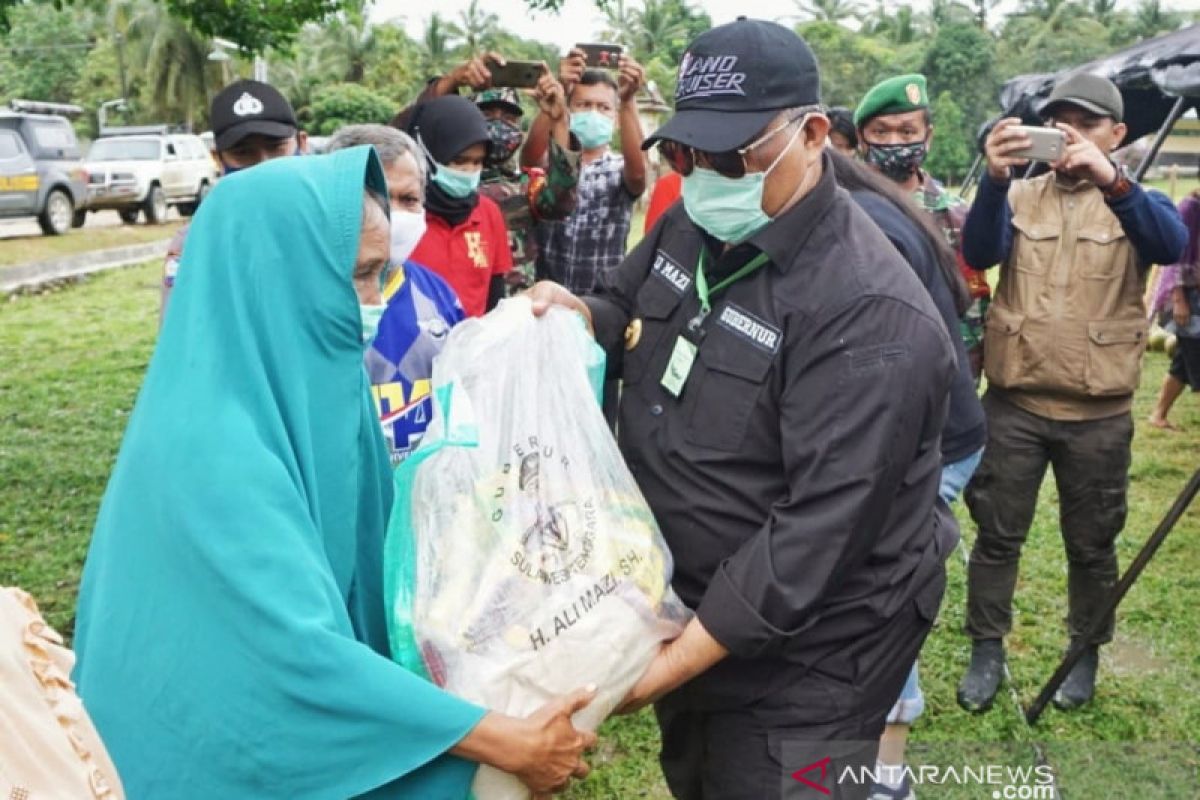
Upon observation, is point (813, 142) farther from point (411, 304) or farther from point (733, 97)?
point (411, 304)

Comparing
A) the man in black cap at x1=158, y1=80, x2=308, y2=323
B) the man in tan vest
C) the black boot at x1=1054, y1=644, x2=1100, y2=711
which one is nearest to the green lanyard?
the man in tan vest

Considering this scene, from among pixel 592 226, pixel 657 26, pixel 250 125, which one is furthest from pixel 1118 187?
pixel 657 26

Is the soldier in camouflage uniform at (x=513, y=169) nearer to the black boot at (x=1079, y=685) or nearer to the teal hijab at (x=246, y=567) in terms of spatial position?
the black boot at (x=1079, y=685)

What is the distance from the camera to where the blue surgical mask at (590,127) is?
16.6 ft

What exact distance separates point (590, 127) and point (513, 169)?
399 mm

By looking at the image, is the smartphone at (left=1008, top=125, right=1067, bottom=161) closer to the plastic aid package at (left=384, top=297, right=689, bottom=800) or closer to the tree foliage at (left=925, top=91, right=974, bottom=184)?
the plastic aid package at (left=384, top=297, right=689, bottom=800)

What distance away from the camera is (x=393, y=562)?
74.5 inches

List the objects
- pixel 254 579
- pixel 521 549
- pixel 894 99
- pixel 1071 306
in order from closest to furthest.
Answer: pixel 254 579
pixel 521 549
pixel 894 99
pixel 1071 306

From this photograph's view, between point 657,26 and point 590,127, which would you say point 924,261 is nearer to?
point 590,127

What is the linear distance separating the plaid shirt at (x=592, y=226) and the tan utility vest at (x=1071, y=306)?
1.81 meters

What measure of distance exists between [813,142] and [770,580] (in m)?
0.76

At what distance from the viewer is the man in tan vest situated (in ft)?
12.1

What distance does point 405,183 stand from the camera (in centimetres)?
313

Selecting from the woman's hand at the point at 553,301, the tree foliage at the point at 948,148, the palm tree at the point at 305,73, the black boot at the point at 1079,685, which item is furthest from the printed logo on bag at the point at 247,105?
the tree foliage at the point at 948,148
